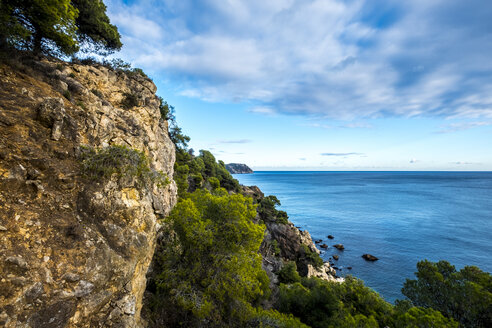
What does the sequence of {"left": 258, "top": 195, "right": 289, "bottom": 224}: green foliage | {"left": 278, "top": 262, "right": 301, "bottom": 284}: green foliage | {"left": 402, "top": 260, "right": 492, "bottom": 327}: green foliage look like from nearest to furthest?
{"left": 402, "top": 260, "right": 492, "bottom": 327}: green foliage, {"left": 278, "top": 262, "right": 301, "bottom": 284}: green foliage, {"left": 258, "top": 195, "right": 289, "bottom": 224}: green foliage

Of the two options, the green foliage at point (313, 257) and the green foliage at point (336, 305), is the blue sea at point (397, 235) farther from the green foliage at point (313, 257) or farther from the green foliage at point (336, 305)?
the green foliage at point (336, 305)

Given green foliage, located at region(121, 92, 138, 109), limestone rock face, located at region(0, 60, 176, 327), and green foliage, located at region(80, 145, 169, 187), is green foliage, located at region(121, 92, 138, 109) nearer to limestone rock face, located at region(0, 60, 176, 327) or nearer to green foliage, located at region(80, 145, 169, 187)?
limestone rock face, located at region(0, 60, 176, 327)

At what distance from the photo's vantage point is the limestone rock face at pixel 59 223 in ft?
21.5

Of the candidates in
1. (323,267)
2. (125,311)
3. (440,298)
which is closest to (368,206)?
(323,267)

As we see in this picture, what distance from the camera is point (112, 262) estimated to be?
333 inches

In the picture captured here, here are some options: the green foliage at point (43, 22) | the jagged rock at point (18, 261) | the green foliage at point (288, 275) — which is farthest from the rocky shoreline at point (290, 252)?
the green foliage at point (43, 22)

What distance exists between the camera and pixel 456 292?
1712 centimetres

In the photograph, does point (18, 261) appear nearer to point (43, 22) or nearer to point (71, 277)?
point (71, 277)

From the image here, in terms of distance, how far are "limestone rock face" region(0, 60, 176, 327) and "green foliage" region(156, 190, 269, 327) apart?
109 inches

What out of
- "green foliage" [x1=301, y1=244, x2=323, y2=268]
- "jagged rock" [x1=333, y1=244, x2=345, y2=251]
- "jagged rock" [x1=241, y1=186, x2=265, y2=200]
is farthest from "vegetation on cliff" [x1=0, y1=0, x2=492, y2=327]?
"jagged rock" [x1=241, y1=186, x2=265, y2=200]

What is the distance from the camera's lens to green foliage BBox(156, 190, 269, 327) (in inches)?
497

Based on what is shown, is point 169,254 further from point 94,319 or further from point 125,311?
point 94,319

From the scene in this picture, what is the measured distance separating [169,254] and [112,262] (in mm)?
6228

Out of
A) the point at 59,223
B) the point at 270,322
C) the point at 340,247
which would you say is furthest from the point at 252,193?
the point at 59,223
